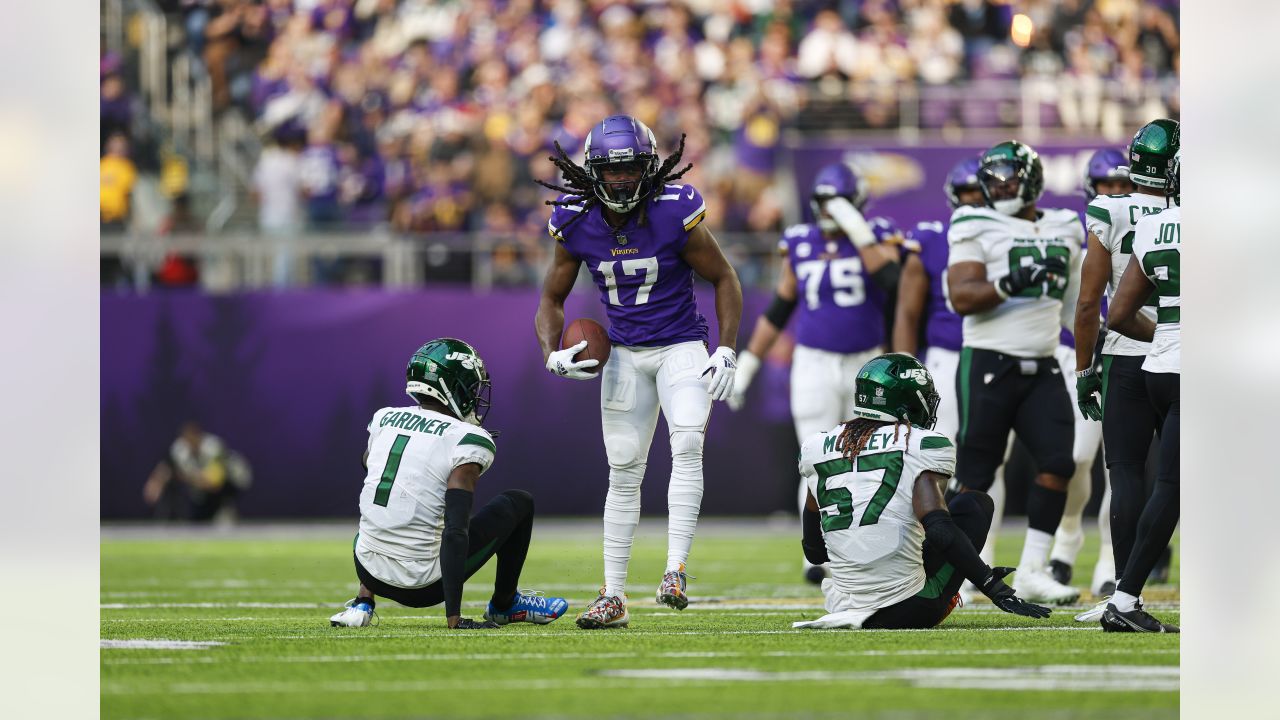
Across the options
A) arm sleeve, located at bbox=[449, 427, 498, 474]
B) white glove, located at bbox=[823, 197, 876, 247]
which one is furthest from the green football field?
white glove, located at bbox=[823, 197, 876, 247]

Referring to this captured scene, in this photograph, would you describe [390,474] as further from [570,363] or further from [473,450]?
[570,363]

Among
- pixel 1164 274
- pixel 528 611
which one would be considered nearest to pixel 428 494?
pixel 528 611

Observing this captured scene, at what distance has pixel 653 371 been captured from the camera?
6.51 metres

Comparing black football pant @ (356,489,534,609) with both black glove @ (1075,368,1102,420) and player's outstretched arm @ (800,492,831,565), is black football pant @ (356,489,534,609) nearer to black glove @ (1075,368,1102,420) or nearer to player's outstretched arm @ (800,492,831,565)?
player's outstretched arm @ (800,492,831,565)

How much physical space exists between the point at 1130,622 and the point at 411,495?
2.50 meters

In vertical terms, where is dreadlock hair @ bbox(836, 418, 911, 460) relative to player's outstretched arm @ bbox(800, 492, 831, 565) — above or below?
above

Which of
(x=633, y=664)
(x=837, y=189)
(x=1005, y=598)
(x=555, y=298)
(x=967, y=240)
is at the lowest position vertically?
(x=633, y=664)

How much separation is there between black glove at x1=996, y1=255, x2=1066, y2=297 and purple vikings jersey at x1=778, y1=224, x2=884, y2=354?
65.6 inches

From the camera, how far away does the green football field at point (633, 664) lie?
13.5 ft

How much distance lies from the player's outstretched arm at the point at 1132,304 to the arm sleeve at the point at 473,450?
2.22 m

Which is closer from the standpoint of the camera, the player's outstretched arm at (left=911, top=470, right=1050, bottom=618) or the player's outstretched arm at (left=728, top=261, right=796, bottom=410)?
the player's outstretched arm at (left=911, top=470, right=1050, bottom=618)

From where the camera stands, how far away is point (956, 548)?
5562 millimetres

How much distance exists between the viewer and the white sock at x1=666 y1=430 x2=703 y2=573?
20.7 ft
